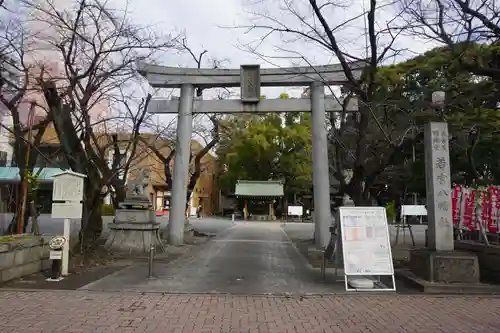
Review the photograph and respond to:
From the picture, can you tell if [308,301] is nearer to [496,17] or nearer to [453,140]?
[496,17]

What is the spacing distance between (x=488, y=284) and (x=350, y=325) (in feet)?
14.4

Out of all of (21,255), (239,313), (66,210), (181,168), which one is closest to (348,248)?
(239,313)

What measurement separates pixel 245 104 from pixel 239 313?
1126cm

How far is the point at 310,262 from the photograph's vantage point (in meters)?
13.1

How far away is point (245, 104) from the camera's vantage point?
673 inches

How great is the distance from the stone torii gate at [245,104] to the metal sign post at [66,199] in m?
7.08

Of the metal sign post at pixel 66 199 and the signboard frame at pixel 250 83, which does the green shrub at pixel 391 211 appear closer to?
the signboard frame at pixel 250 83

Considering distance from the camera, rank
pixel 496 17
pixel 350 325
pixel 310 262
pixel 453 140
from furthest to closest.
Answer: pixel 453 140 < pixel 310 262 < pixel 496 17 < pixel 350 325

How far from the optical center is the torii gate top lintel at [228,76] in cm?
1633

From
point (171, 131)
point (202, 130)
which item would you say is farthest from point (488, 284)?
point (202, 130)

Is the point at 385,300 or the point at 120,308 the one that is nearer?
the point at 120,308

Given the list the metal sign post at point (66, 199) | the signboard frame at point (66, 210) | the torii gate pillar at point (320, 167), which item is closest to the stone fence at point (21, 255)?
the metal sign post at point (66, 199)

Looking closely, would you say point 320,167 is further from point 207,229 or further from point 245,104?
point 207,229

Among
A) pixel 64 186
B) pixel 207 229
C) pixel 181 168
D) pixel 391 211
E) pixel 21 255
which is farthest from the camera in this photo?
pixel 391 211
